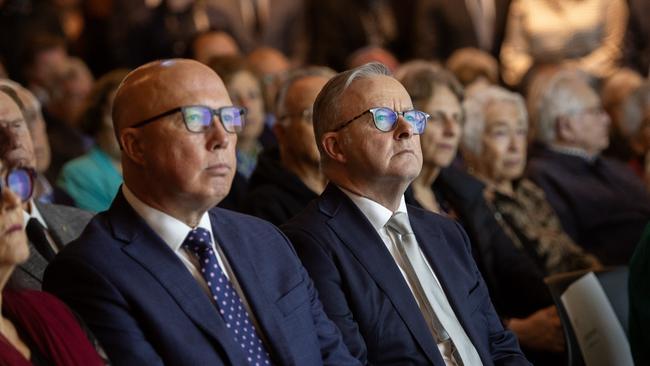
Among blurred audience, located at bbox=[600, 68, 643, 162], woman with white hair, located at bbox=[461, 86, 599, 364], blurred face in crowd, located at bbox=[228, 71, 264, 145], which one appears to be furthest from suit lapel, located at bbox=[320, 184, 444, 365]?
blurred audience, located at bbox=[600, 68, 643, 162]

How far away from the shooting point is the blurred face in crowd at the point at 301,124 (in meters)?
4.22

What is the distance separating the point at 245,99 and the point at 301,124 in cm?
124

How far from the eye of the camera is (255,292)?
9.00 feet

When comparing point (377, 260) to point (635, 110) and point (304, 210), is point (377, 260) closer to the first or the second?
point (304, 210)

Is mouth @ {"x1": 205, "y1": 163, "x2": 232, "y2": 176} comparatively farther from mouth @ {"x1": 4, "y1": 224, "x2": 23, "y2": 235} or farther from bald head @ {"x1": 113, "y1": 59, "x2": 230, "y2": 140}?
mouth @ {"x1": 4, "y1": 224, "x2": 23, "y2": 235}

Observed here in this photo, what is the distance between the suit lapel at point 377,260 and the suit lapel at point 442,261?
141 mm

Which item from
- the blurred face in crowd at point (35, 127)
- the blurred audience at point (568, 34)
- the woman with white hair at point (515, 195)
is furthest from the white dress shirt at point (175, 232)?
the blurred audience at point (568, 34)

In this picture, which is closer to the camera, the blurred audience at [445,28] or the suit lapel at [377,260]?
the suit lapel at [377,260]

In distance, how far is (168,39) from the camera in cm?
792

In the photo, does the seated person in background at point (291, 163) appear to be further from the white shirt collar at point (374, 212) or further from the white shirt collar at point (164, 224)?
the white shirt collar at point (164, 224)

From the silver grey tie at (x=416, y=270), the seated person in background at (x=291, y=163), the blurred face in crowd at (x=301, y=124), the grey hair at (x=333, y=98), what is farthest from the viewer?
the blurred face in crowd at (x=301, y=124)

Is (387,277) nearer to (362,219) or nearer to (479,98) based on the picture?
(362,219)

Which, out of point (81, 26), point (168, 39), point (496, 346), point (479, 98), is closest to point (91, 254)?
point (496, 346)

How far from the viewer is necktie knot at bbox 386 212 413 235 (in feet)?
10.7
